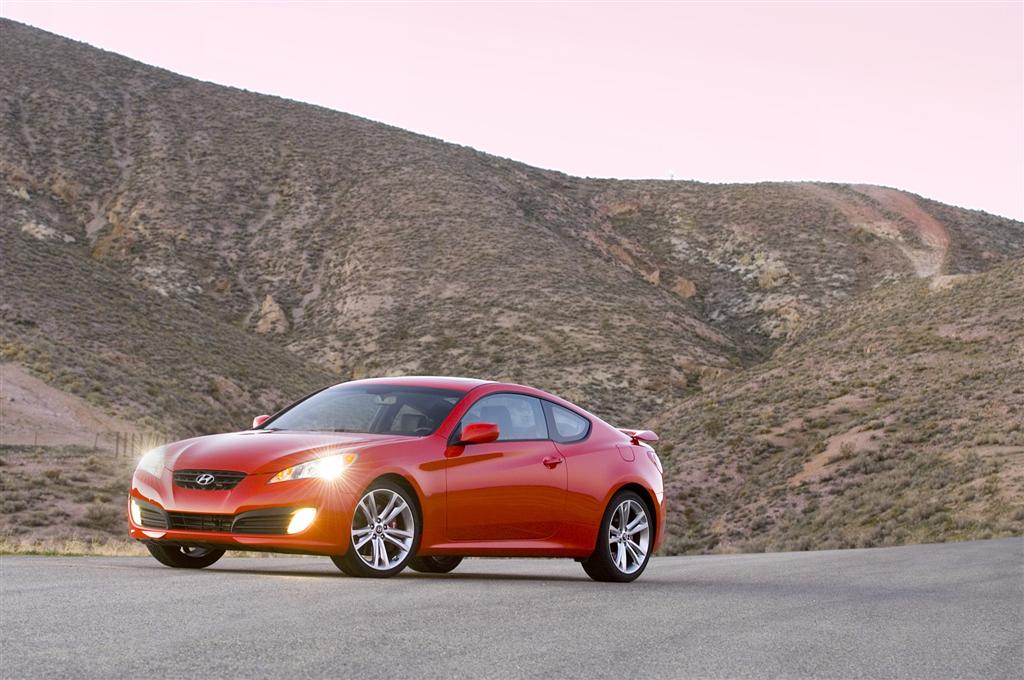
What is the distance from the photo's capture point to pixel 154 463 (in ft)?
34.2

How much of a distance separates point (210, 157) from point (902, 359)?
4742 cm

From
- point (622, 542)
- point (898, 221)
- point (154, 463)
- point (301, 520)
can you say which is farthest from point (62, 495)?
point (898, 221)

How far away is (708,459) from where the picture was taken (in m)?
42.0

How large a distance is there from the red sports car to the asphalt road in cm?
30

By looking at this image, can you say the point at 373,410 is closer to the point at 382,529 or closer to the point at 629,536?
the point at 382,529

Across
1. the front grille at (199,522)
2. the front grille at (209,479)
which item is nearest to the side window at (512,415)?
the front grille at (209,479)

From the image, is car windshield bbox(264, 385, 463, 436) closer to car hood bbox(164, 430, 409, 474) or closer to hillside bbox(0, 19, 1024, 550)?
car hood bbox(164, 430, 409, 474)

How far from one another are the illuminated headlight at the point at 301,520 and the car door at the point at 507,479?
1.19 m

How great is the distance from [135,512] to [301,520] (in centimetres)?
187

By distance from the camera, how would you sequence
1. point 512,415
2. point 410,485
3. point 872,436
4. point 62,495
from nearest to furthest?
point 410,485 → point 512,415 → point 62,495 → point 872,436

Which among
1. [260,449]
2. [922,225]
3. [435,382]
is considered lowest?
[260,449]

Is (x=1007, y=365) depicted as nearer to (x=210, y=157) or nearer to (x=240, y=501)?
(x=240, y=501)

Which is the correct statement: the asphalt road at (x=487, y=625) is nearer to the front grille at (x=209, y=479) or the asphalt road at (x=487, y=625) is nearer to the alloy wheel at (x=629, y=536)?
the alloy wheel at (x=629, y=536)

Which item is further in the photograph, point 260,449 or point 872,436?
point 872,436
